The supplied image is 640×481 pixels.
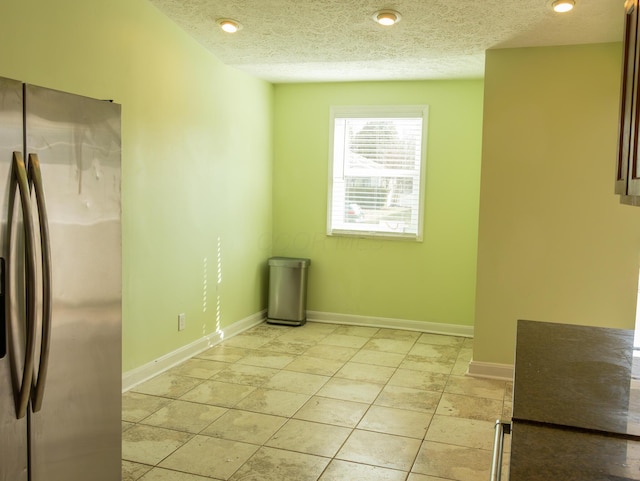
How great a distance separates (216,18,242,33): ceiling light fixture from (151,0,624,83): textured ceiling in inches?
2.2

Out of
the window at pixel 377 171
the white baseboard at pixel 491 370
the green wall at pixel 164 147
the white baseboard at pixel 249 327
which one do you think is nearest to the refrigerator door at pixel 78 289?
the green wall at pixel 164 147

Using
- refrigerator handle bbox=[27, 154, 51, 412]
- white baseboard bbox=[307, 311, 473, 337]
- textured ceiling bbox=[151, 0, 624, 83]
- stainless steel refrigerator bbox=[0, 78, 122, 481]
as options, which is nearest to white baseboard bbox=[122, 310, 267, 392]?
white baseboard bbox=[307, 311, 473, 337]

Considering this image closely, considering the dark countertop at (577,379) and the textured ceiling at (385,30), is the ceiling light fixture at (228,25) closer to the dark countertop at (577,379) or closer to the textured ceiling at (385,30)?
the textured ceiling at (385,30)

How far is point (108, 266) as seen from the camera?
2.14 m

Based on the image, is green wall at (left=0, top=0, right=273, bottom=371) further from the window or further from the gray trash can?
the window

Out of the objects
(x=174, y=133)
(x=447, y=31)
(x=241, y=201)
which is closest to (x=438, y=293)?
(x=241, y=201)

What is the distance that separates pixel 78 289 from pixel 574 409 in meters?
1.64

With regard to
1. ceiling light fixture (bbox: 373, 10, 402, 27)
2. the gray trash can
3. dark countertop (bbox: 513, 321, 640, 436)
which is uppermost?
ceiling light fixture (bbox: 373, 10, 402, 27)

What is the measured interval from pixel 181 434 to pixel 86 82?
207 cm

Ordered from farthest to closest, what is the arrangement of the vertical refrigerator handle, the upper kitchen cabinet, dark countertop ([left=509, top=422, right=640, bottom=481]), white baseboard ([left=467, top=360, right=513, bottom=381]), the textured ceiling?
1. white baseboard ([left=467, top=360, right=513, bottom=381])
2. the textured ceiling
3. the upper kitchen cabinet
4. the vertical refrigerator handle
5. dark countertop ([left=509, top=422, right=640, bottom=481])

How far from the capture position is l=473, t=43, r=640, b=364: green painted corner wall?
3893 millimetres

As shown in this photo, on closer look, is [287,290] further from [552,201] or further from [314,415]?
[552,201]

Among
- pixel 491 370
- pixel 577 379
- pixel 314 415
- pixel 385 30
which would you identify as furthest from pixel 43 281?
pixel 491 370

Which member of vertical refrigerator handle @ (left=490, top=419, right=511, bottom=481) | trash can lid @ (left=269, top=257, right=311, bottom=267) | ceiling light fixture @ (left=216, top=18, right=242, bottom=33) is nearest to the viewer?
vertical refrigerator handle @ (left=490, top=419, right=511, bottom=481)
